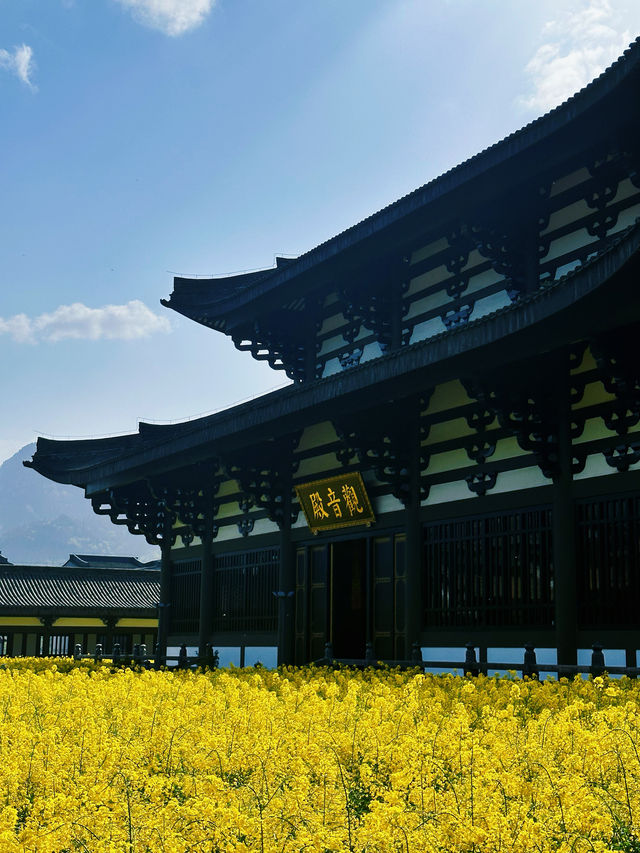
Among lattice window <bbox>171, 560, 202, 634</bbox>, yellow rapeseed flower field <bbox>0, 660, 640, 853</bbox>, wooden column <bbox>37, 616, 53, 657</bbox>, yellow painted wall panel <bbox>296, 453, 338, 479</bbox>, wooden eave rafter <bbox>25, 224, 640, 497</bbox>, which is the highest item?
wooden eave rafter <bbox>25, 224, 640, 497</bbox>

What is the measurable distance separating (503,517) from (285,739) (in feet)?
25.5

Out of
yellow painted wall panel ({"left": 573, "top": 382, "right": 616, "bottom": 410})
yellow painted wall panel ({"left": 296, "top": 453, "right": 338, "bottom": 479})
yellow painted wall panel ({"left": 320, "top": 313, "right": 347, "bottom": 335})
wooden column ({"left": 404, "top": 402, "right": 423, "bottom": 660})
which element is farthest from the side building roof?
yellow painted wall panel ({"left": 573, "top": 382, "right": 616, "bottom": 410})

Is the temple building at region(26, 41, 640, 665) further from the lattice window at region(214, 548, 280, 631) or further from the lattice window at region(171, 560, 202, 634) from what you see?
the lattice window at region(171, 560, 202, 634)

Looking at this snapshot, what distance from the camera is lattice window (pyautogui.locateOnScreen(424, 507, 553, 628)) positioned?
502 inches

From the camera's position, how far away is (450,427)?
14.7 metres

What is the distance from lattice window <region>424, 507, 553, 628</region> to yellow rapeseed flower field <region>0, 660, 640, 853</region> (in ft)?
12.5

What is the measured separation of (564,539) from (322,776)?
7.70 m

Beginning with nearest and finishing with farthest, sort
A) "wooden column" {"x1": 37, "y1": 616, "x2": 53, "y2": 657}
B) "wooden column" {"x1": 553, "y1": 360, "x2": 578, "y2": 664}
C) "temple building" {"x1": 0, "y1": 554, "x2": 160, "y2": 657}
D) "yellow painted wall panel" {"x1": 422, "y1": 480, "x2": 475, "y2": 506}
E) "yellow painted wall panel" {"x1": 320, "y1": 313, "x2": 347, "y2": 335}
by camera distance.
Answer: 1. "wooden column" {"x1": 553, "y1": 360, "x2": 578, "y2": 664}
2. "yellow painted wall panel" {"x1": 422, "y1": 480, "x2": 475, "y2": 506}
3. "yellow painted wall panel" {"x1": 320, "y1": 313, "x2": 347, "y2": 335}
4. "temple building" {"x1": 0, "y1": 554, "x2": 160, "y2": 657}
5. "wooden column" {"x1": 37, "y1": 616, "x2": 53, "y2": 657}

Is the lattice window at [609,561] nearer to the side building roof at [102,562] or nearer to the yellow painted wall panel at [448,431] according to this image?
the yellow painted wall panel at [448,431]

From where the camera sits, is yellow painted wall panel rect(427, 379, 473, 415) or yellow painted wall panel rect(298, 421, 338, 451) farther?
yellow painted wall panel rect(298, 421, 338, 451)

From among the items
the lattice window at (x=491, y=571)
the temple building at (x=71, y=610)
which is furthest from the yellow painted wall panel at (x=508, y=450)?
the temple building at (x=71, y=610)

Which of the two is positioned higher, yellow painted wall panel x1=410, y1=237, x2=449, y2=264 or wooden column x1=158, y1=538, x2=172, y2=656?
yellow painted wall panel x1=410, y1=237, x2=449, y2=264

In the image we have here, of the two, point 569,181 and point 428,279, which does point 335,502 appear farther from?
point 569,181

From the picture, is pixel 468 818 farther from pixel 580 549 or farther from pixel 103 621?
pixel 103 621
